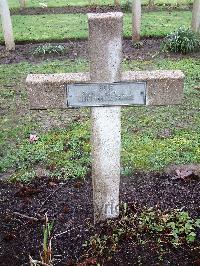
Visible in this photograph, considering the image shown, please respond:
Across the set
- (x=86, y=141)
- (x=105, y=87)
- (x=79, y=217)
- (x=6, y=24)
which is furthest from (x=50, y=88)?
(x=6, y=24)

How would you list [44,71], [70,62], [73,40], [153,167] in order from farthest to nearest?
[73,40] → [70,62] → [44,71] → [153,167]

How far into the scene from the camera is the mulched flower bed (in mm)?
3578

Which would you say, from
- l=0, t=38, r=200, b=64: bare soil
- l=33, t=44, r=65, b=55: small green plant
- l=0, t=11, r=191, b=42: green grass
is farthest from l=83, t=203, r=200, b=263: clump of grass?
l=0, t=11, r=191, b=42: green grass

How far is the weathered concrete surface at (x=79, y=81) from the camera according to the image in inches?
127

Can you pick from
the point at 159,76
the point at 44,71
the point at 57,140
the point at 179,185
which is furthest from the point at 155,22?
the point at 159,76

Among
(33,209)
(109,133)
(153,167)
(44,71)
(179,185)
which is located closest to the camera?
(109,133)

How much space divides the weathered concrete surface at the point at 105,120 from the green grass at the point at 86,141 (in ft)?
3.74

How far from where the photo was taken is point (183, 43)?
9703mm

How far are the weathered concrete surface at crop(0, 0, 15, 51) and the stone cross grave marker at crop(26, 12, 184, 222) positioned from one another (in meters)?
7.16

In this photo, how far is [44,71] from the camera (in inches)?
347

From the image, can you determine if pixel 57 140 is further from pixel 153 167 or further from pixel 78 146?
pixel 153 167

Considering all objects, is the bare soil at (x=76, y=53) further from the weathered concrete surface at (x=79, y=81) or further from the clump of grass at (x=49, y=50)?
the weathered concrete surface at (x=79, y=81)

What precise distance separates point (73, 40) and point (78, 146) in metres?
6.39

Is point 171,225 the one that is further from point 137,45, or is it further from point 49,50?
point 137,45
